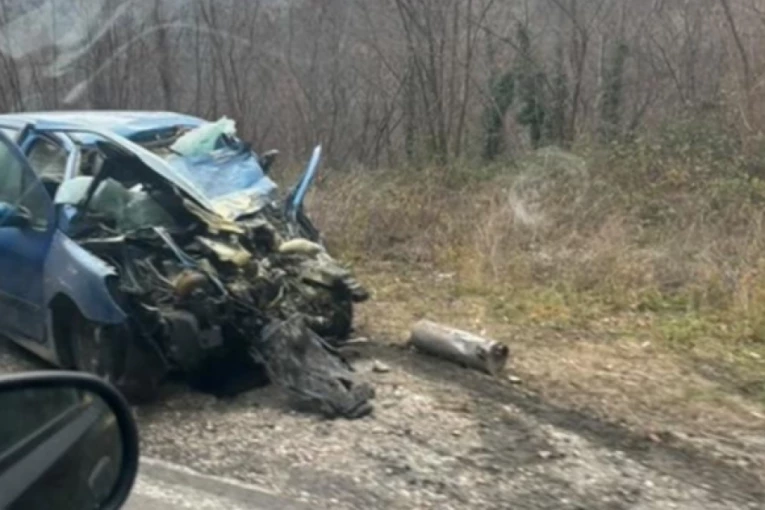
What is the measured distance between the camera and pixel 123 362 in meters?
6.99

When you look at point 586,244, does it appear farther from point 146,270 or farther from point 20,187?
point 20,187

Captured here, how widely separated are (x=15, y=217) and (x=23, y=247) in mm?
196

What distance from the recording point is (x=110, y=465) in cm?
297

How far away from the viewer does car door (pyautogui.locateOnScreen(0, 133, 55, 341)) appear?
7457mm

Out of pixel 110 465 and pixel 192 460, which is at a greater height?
pixel 110 465

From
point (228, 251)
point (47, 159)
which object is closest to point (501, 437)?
point (228, 251)

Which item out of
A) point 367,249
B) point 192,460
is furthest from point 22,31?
point 192,460

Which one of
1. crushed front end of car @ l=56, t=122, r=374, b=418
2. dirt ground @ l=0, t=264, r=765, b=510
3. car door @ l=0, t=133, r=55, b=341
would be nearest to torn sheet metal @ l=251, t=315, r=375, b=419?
crushed front end of car @ l=56, t=122, r=374, b=418

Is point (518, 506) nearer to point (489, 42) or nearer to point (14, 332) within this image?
point (14, 332)

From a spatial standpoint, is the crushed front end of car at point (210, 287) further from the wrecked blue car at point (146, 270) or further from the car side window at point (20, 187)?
the car side window at point (20, 187)

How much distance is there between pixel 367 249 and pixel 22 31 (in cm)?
1085

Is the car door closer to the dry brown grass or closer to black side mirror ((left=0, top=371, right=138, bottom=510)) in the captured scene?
the dry brown grass

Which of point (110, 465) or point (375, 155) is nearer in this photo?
point (110, 465)

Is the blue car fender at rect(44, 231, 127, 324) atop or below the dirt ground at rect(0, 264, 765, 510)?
atop
